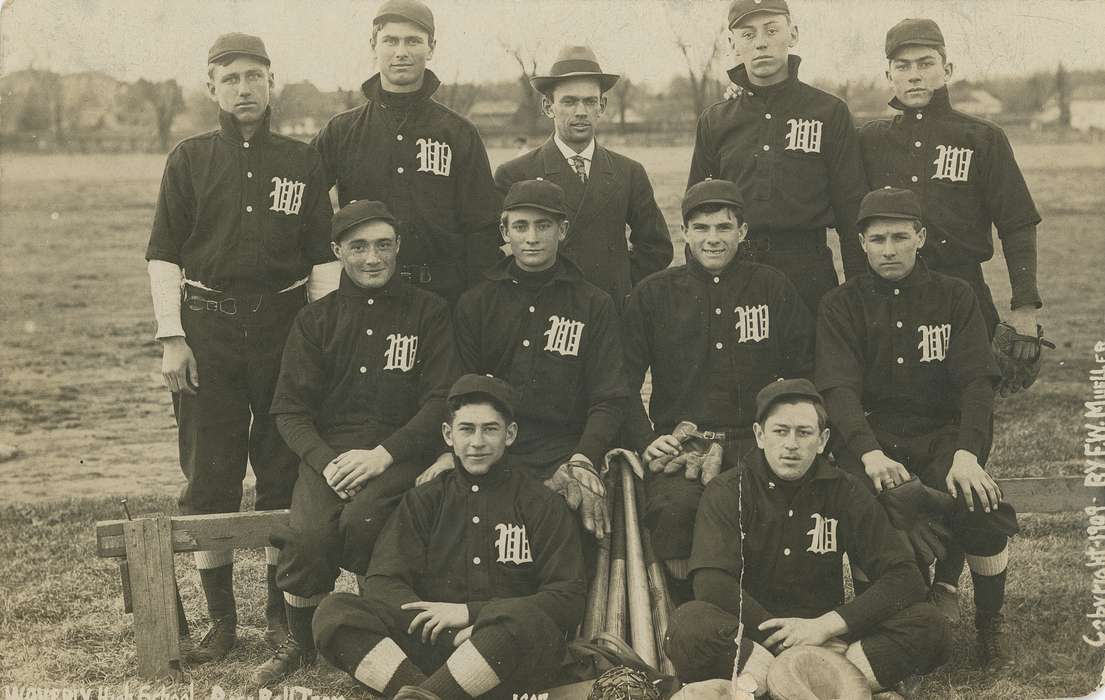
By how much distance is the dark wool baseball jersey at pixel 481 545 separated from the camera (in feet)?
12.6

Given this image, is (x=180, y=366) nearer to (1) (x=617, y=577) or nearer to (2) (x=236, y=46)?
(2) (x=236, y=46)

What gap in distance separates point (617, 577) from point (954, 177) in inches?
92.0

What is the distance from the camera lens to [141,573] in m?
4.27

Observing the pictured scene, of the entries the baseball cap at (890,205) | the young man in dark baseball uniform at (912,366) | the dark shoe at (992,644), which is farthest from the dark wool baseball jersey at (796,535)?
the baseball cap at (890,205)

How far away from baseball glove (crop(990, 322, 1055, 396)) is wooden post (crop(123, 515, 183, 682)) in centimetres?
349

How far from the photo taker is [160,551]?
14.0 feet

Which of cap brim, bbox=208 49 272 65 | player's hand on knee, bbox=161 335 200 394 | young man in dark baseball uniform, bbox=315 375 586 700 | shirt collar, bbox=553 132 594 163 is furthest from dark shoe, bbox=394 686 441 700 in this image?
cap brim, bbox=208 49 272 65

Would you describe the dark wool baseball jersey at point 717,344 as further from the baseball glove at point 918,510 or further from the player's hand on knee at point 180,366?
the player's hand on knee at point 180,366

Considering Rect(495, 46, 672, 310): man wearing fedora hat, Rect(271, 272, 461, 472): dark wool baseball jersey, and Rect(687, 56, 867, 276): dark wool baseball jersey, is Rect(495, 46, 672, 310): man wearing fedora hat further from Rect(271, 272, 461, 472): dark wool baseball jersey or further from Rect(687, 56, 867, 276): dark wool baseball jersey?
Rect(271, 272, 461, 472): dark wool baseball jersey

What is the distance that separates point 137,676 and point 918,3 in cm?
428

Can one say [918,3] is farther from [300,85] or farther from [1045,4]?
[300,85]

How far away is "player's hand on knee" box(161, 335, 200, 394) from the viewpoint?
14.7 feet

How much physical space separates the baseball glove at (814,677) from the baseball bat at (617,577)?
0.60 metres

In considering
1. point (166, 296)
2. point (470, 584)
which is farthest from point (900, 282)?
point (166, 296)
